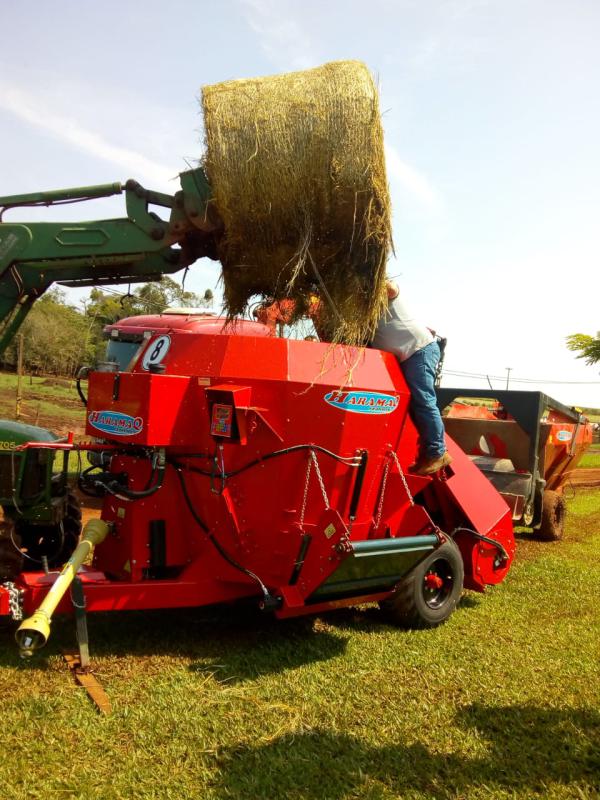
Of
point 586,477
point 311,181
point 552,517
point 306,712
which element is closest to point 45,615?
point 306,712

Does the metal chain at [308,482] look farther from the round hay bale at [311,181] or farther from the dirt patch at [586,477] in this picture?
the dirt patch at [586,477]

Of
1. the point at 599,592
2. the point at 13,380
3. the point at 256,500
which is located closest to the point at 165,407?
the point at 256,500

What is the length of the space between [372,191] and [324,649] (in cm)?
307

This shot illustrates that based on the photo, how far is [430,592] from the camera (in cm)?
563

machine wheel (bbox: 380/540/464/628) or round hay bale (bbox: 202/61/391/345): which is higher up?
round hay bale (bbox: 202/61/391/345)

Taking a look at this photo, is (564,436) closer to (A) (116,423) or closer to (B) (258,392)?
(B) (258,392)

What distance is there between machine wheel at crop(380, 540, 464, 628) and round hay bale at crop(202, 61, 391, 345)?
196 cm

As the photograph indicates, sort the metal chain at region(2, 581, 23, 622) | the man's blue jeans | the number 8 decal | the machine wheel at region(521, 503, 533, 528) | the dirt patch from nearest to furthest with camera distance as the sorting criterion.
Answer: the metal chain at region(2, 581, 23, 622)
the number 8 decal
the man's blue jeans
the machine wheel at region(521, 503, 533, 528)
the dirt patch

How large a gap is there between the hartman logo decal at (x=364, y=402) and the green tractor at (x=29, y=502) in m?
2.07

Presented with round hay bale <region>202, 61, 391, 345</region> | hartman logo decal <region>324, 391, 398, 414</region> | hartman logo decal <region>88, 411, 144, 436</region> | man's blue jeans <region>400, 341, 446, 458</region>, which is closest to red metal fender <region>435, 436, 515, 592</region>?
man's blue jeans <region>400, 341, 446, 458</region>

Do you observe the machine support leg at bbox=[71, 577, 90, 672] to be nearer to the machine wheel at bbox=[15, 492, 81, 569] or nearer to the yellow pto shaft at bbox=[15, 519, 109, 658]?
the yellow pto shaft at bbox=[15, 519, 109, 658]

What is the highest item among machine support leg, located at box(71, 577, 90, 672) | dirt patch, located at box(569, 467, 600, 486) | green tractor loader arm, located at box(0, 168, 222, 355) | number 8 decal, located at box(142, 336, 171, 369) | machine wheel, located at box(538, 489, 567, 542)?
green tractor loader arm, located at box(0, 168, 222, 355)

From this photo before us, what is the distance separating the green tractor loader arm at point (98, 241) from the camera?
4941mm

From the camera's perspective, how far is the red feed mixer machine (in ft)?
14.8
